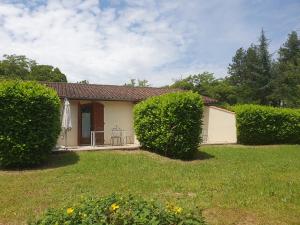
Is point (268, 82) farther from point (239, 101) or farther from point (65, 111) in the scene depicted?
point (65, 111)

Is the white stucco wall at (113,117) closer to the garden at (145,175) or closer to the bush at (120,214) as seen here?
the garden at (145,175)

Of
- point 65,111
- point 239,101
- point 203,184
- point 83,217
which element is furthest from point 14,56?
point 83,217

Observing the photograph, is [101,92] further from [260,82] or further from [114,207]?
[260,82]

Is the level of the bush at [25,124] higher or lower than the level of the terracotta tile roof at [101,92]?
lower

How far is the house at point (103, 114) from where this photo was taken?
66.5 feet

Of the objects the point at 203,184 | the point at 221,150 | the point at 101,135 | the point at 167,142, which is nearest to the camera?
the point at 203,184

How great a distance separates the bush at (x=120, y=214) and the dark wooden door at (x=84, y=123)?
15.3 metres

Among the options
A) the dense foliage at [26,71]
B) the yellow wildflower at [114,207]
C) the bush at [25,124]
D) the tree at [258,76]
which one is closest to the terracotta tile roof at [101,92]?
the bush at [25,124]

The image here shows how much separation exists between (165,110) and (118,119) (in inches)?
258

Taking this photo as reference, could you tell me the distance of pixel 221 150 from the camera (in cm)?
1761

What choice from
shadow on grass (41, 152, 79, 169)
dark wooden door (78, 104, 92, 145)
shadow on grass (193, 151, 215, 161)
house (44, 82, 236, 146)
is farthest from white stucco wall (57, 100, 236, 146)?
shadow on grass (193, 151, 215, 161)

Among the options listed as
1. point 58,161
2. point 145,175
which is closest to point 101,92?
point 58,161

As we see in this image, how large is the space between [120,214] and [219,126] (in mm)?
19392

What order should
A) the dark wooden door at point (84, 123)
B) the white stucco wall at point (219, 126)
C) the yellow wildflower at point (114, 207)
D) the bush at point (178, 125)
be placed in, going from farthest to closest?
the white stucco wall at point (219, 126), the dark wooden door at point (84, 123), the bush at point (178, 125), the yellow wildflower at point (114, 207)
